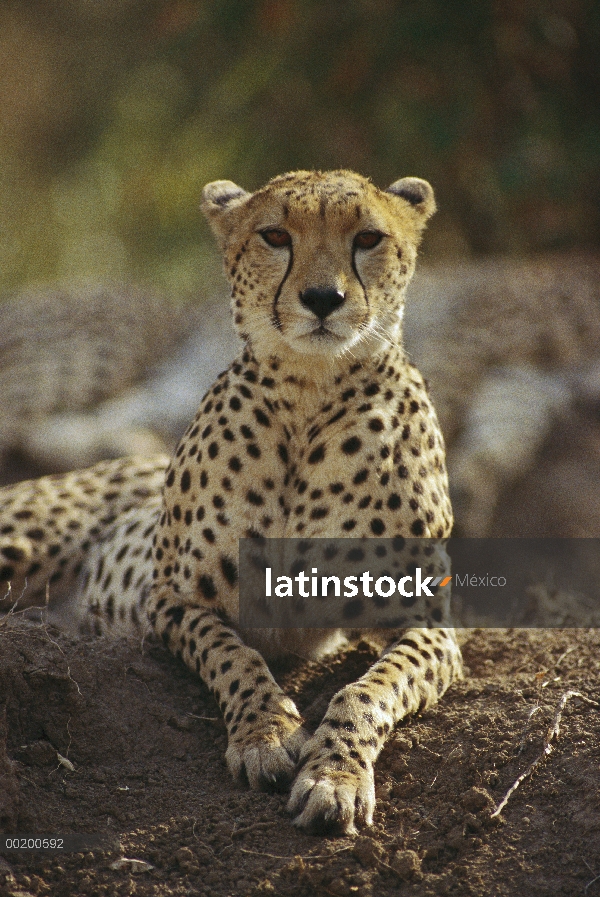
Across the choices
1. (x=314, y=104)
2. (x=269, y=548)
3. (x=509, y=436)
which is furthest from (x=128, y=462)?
(x=314, y=104)

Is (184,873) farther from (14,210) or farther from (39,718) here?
(14,210)

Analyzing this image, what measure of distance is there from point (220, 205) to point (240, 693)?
1435 mm

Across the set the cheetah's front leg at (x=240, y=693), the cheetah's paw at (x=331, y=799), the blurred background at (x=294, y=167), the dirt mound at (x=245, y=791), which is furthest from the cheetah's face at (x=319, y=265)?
the blurred background at (x=294, y=167)

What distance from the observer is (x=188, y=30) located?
8625 millimetres

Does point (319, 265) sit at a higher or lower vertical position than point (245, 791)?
higher

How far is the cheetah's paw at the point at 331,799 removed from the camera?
7.48 feet

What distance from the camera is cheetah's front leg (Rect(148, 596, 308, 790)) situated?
2.50 m

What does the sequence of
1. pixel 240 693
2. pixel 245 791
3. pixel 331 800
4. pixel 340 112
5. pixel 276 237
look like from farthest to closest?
1. pixel 340 112
2. pixel 276 237
3. pixel 240 693
4. pixel 245 791
5. pixel 331 800

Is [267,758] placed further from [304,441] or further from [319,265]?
[319,265]

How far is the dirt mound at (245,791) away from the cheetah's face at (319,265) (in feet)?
3.04

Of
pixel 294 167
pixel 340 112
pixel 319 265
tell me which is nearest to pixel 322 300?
pixel 319 265

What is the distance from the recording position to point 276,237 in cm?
298

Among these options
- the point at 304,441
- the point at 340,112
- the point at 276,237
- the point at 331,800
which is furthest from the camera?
the point at 340,112

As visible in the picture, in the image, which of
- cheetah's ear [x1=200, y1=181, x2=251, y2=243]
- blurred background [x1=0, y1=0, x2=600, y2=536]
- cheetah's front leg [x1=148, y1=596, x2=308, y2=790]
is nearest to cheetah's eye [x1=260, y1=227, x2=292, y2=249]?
cheetah's ear [x1=200, y1=181, x2=251, y2=243]
